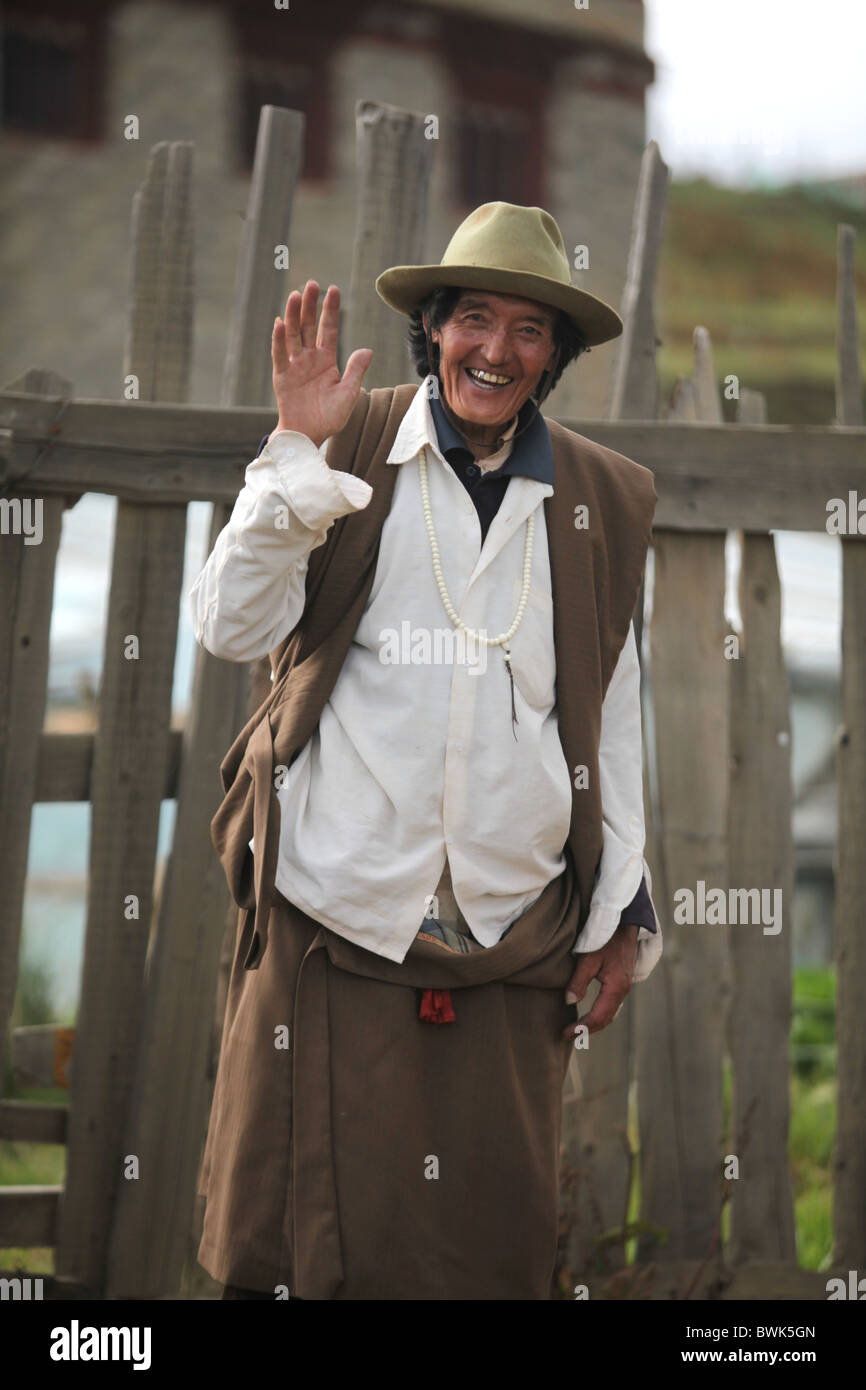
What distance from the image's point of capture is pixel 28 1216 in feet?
10.3

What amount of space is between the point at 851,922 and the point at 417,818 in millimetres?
1519

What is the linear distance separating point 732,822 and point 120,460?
5.52ft

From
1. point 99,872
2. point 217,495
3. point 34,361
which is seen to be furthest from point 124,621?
point 34,361

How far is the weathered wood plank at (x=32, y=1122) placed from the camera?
3.15 metres

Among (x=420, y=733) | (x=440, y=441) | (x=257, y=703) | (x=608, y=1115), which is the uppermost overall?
(x=440, y=441)

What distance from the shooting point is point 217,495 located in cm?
311

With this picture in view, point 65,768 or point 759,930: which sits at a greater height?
point 65,768

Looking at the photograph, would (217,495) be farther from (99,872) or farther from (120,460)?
(99,872)

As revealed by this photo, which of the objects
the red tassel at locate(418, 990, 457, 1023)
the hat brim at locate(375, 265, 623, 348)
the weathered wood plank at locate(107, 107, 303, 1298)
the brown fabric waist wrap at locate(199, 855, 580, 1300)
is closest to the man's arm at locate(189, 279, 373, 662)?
the hat brim at locate(375, 265, 623, 348)

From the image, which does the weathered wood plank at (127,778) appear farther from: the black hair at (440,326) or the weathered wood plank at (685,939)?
the weathered wood plank at (685,939)

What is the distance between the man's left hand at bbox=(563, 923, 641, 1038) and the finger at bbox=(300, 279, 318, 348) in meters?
1.18

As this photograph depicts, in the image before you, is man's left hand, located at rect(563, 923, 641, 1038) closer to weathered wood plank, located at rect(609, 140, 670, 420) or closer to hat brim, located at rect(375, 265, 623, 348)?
hat brim, located at rect(375, 265, 623, 348)

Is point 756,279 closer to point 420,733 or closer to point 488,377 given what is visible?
point 488,377

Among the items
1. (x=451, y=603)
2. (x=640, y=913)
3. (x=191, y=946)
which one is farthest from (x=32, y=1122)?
(x=451, y=603)
